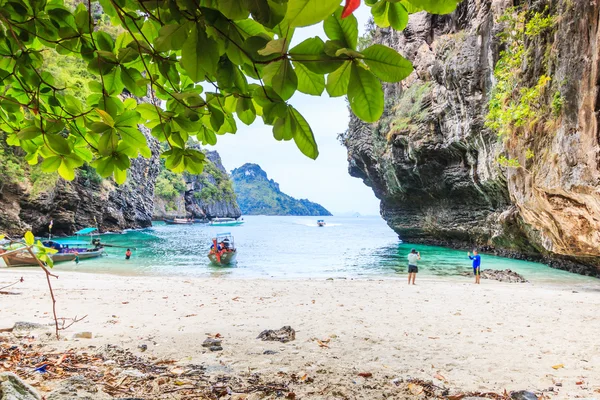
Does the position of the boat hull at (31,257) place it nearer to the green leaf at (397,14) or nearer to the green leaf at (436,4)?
the green leaf at (397,14)

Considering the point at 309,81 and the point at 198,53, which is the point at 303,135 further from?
the point at 198,53

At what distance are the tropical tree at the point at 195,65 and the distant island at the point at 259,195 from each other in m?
165

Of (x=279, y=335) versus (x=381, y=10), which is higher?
(x=381, y=10)

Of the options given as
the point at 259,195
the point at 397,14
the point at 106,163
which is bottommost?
the point at 106,163

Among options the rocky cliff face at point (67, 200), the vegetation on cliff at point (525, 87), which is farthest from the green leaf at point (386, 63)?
the rocky cliff face at point (67, 200)

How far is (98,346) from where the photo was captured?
10.8 feet

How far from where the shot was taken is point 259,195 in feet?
559

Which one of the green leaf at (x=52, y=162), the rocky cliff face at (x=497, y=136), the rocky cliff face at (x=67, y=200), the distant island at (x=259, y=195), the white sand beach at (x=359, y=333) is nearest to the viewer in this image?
the green leaf at (x=52, y=162)

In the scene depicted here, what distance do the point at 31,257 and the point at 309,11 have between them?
19.1 metres

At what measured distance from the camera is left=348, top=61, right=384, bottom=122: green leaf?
2.46 ft

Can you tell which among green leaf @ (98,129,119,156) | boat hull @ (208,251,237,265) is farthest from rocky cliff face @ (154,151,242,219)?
green leaf @ (98,129,119,156)

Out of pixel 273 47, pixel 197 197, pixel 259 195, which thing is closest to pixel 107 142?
pixel 273 47

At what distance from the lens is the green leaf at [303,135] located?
0.92 m

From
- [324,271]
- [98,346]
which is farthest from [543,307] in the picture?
[324,271]
